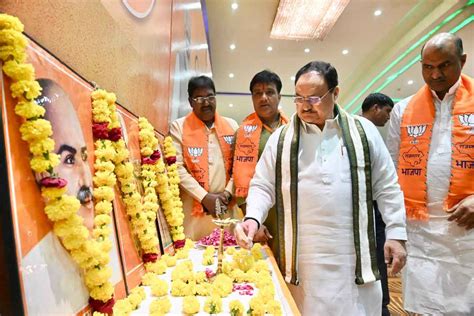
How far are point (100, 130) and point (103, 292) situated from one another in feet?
2.06

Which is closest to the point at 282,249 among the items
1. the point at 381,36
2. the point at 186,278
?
the point at 186,278

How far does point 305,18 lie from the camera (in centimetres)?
628

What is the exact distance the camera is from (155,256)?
1.60 meters

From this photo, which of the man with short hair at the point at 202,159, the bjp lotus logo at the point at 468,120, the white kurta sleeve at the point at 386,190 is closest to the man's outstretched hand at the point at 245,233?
the white kurta sleeve at the point at 386,190

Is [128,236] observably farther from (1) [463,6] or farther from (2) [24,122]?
(1) [463,6]

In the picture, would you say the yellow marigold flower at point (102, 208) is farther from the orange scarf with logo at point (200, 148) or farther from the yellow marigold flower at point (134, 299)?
the orange scarf with logo at point (200, 148)

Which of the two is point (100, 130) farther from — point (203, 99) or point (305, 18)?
point (305, 18)

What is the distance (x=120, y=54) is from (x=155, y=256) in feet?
3.59

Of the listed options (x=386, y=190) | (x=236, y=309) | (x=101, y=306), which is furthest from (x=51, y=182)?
(x=386, y=190)

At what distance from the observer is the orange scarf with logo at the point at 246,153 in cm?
235

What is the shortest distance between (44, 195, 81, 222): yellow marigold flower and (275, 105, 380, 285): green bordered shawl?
110 cm

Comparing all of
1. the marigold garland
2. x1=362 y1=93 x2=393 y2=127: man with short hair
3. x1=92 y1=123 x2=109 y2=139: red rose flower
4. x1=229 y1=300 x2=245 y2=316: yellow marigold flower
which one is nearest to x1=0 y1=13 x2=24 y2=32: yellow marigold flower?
the marigold garland

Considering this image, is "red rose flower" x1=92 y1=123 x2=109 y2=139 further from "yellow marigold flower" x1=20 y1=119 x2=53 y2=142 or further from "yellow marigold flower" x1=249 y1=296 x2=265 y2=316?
"yellow marigold flower" x1=249 y1=296 x2=265 y2=316

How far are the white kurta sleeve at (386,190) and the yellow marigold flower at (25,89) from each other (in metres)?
1.55
